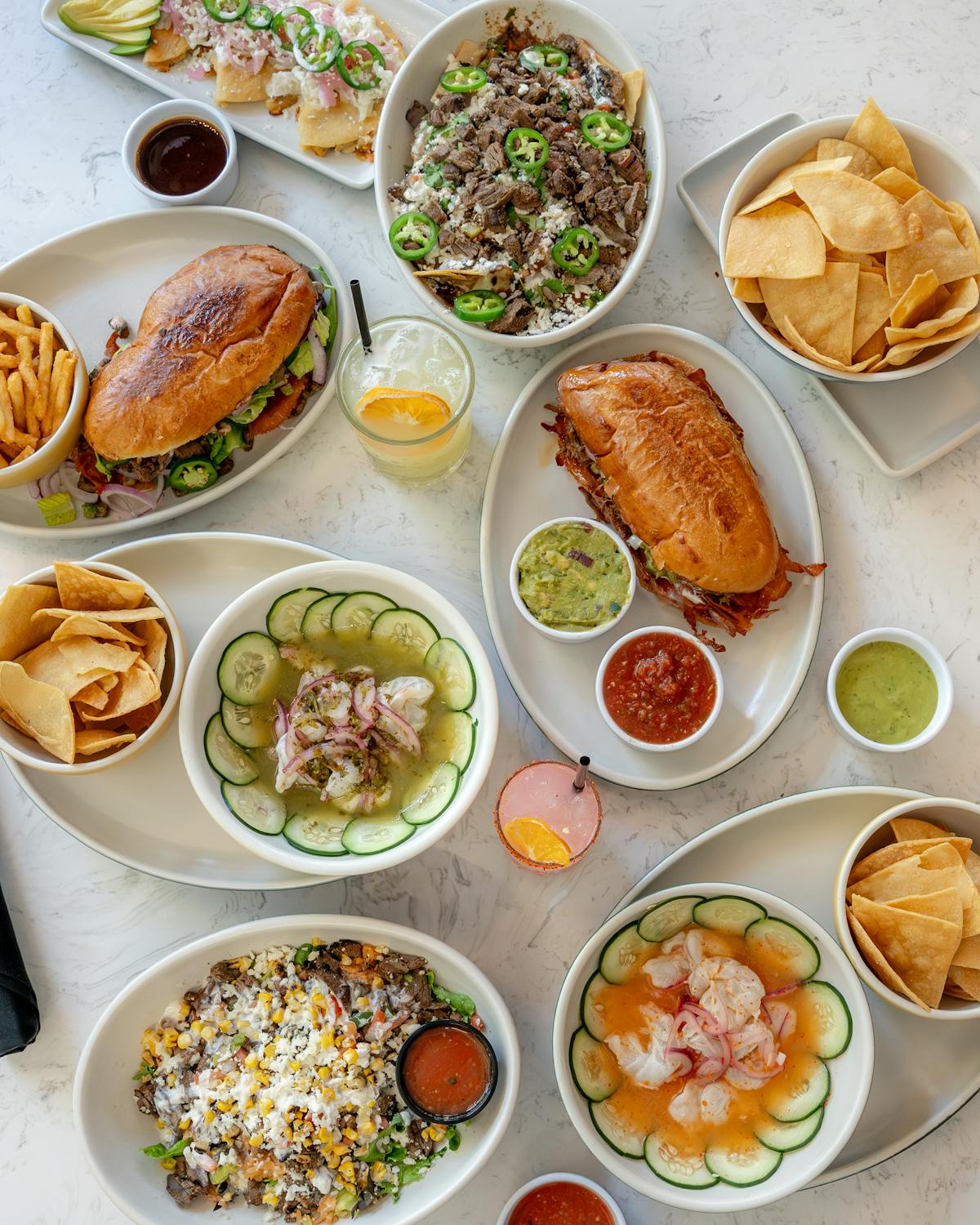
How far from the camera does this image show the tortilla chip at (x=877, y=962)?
7.63ft

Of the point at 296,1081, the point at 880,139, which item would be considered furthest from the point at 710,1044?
the point at 880,139

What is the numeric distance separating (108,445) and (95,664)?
2.04 feet

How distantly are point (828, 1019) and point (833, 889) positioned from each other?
0.33 metres

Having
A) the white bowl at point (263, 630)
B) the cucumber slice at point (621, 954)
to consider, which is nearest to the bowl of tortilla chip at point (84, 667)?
the white bowl at point (263, 630)

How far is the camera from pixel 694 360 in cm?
279

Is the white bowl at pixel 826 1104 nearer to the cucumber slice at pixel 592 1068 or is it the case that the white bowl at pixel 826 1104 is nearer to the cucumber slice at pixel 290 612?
the cucumber slice at pixel 592 1068

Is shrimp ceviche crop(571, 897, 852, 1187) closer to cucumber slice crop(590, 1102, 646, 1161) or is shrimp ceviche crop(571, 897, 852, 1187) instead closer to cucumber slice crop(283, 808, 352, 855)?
cucumber slice crop(590, 1102, 646, 1161)

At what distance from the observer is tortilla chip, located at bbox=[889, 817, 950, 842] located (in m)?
2.45

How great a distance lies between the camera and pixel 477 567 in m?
2.83

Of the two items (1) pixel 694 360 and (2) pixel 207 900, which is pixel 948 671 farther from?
(2) pixel 207 900

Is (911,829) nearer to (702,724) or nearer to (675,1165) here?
(702,724)

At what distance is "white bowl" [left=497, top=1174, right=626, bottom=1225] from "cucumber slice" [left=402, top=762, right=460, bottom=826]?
0.99 meters

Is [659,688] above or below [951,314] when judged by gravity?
below

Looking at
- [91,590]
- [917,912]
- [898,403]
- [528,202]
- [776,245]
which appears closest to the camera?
[917,912]
